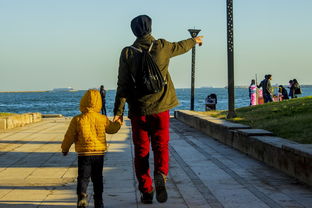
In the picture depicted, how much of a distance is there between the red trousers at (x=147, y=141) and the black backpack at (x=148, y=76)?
299 millimetres

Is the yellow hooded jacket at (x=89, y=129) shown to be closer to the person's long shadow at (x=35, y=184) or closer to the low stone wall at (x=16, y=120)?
the person's long shadow at (x=35, y=184)

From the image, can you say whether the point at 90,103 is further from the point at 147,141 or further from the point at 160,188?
the point at 160,188

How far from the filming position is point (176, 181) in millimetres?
7527

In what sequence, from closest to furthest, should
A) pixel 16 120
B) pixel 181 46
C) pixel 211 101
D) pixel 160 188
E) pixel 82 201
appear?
pixel 82 201
pixel 160 188
pixel 181 46
pixel 16 120
pixel 211 101

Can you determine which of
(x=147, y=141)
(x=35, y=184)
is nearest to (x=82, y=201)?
(x=147, y=141)

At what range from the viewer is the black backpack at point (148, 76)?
5.86m

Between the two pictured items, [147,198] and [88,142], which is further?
[147,198]

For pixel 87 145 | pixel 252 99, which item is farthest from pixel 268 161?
pixel 252 99

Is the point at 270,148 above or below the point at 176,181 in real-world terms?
above

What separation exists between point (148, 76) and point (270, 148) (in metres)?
3.63

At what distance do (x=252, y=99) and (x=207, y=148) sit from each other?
55.1 feet

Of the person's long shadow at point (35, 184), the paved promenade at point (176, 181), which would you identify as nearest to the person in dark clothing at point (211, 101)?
the paved promenade at point (176, 181)

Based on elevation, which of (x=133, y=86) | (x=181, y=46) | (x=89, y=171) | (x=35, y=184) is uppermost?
(x=181, y=46)

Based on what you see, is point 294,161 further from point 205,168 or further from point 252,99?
point 252,99
